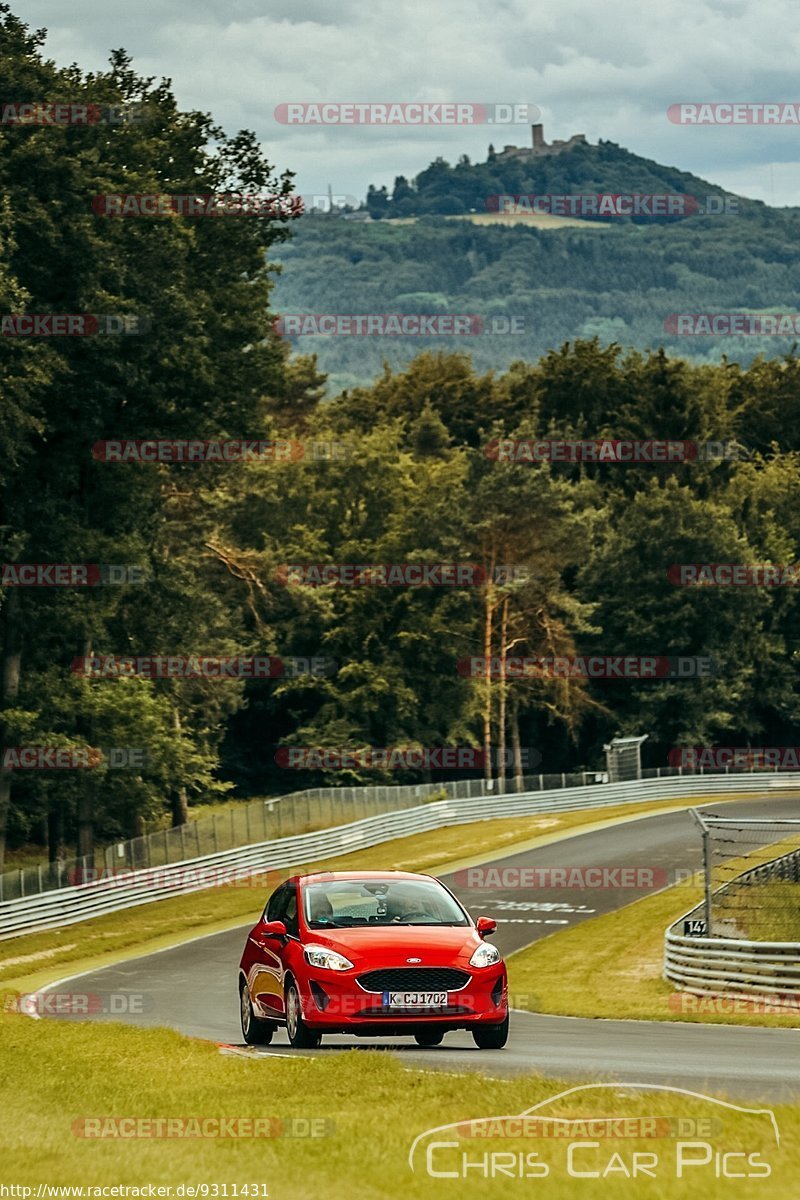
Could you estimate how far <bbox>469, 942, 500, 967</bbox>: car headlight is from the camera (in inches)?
595

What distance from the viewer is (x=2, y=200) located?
3784cm

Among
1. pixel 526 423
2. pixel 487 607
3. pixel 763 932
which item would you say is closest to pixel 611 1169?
pixel 763 932

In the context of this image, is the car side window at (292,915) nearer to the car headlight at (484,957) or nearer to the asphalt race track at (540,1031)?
the asphalt race track at (540,1031)

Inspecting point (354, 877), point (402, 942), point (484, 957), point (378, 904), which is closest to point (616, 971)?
point (354, 877)

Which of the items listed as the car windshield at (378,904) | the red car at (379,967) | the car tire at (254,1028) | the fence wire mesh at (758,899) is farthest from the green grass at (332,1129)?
the fence wire mesh at (758,899)

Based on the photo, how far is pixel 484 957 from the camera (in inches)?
599

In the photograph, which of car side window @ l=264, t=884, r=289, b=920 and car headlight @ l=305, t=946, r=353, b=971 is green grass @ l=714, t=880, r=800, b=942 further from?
car headlight @ l=305, t=946, r=353, b=971

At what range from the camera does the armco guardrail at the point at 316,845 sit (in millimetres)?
42719

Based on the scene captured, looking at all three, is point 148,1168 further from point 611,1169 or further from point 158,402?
point 158,402

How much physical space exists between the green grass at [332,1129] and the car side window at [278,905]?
2423 mm

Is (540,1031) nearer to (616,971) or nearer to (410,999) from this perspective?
(410,999)

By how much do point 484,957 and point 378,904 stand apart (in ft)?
4.21

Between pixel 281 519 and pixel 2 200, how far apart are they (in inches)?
1781

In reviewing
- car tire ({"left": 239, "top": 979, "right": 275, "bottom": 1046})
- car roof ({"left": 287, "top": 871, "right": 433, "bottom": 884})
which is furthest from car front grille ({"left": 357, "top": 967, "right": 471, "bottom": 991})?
car tire ({"left": 239, "top": 979, "right": 275, "bottom": 1046})
